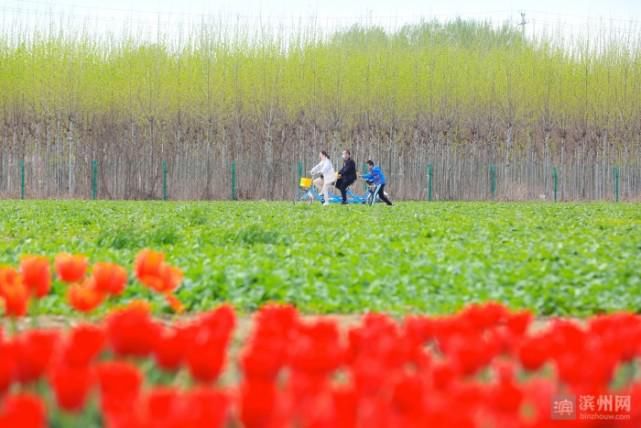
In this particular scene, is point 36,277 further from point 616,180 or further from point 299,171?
point 616,180

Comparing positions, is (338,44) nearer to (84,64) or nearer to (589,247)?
(84,64)

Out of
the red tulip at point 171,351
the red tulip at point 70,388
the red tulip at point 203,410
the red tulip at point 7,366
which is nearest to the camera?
the red tulip at point 203,410

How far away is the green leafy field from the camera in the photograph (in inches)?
232

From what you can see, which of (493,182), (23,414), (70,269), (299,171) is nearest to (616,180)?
(493,182)

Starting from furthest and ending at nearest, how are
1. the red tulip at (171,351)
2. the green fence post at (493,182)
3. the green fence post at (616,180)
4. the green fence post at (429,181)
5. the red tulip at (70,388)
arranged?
the green fence post at (616,180), the green fence post at (493,182), the green fence post at (429,181), the red tulip at (171,351), the red tulip at (70,388)

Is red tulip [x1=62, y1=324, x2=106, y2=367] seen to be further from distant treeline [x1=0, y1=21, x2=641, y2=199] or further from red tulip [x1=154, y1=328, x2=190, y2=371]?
distant treeline [x1=0, y1=21, x2=641, y2=199]

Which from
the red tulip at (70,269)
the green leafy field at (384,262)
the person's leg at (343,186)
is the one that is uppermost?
the person's leg at (343,186)

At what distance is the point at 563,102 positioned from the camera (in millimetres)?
34250

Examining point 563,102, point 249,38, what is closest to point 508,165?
point 563,102

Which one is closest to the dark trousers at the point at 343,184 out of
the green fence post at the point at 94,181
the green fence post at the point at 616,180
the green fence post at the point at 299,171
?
the green fence post at the point at 299,171

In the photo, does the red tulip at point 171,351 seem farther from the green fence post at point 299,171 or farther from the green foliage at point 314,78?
the green foliage at point 314,78

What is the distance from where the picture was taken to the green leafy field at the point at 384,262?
5.89 m

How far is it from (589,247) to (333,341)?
723 cm

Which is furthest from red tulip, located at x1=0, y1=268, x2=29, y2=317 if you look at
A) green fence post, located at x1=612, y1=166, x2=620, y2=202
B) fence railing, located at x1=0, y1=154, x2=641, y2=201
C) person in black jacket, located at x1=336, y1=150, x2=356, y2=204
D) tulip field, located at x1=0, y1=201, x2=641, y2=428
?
green fence post, located at x1=612, y1=166, x2=620, y2=202
